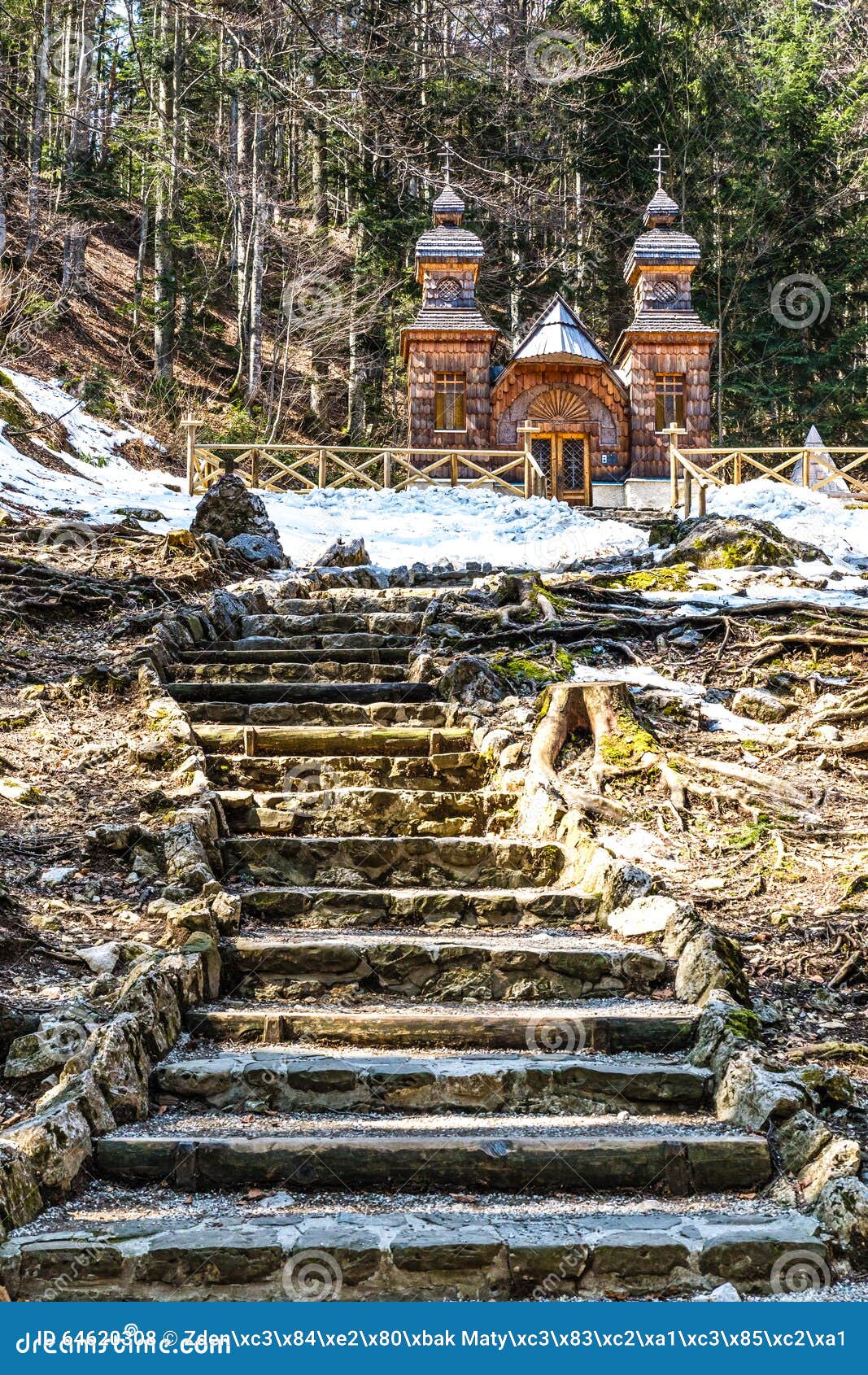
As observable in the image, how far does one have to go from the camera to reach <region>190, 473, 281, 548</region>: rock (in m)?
14.6

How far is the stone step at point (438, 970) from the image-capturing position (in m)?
5.43

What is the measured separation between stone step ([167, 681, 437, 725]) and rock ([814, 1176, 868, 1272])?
502 centimetres

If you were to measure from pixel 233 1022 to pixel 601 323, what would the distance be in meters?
36.3

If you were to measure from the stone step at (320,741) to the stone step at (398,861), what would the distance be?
1245 millimetres

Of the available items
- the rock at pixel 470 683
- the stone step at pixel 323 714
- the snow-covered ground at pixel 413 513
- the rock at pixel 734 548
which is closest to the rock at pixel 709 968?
the stone step at pixel 323 714

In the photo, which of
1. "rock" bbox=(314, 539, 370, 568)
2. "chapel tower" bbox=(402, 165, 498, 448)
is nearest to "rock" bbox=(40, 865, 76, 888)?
"rock" bbox=(314, 539, 370, 568)

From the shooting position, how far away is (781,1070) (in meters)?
4.40

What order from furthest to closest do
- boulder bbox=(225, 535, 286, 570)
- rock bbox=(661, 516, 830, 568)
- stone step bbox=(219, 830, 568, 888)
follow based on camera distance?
1. boulder bbox=(225, 535, 286, 570)
2. rock bbox=(661, 516, 830, 568)
3. stone step bbox=(219, 830, 568, 888)

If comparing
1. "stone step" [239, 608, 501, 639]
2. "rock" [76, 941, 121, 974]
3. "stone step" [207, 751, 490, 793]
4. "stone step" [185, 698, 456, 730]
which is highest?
"stone step" [239, 608, 501, 639]

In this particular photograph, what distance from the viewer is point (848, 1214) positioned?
365 cm

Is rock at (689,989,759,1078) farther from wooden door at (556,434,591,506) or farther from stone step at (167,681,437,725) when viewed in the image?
wooden door at (556,434,591,506)

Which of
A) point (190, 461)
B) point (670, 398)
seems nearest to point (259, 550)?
point (190, 461)

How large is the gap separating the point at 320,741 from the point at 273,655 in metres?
2.07

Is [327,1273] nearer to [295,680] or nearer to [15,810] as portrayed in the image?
[15,810]
